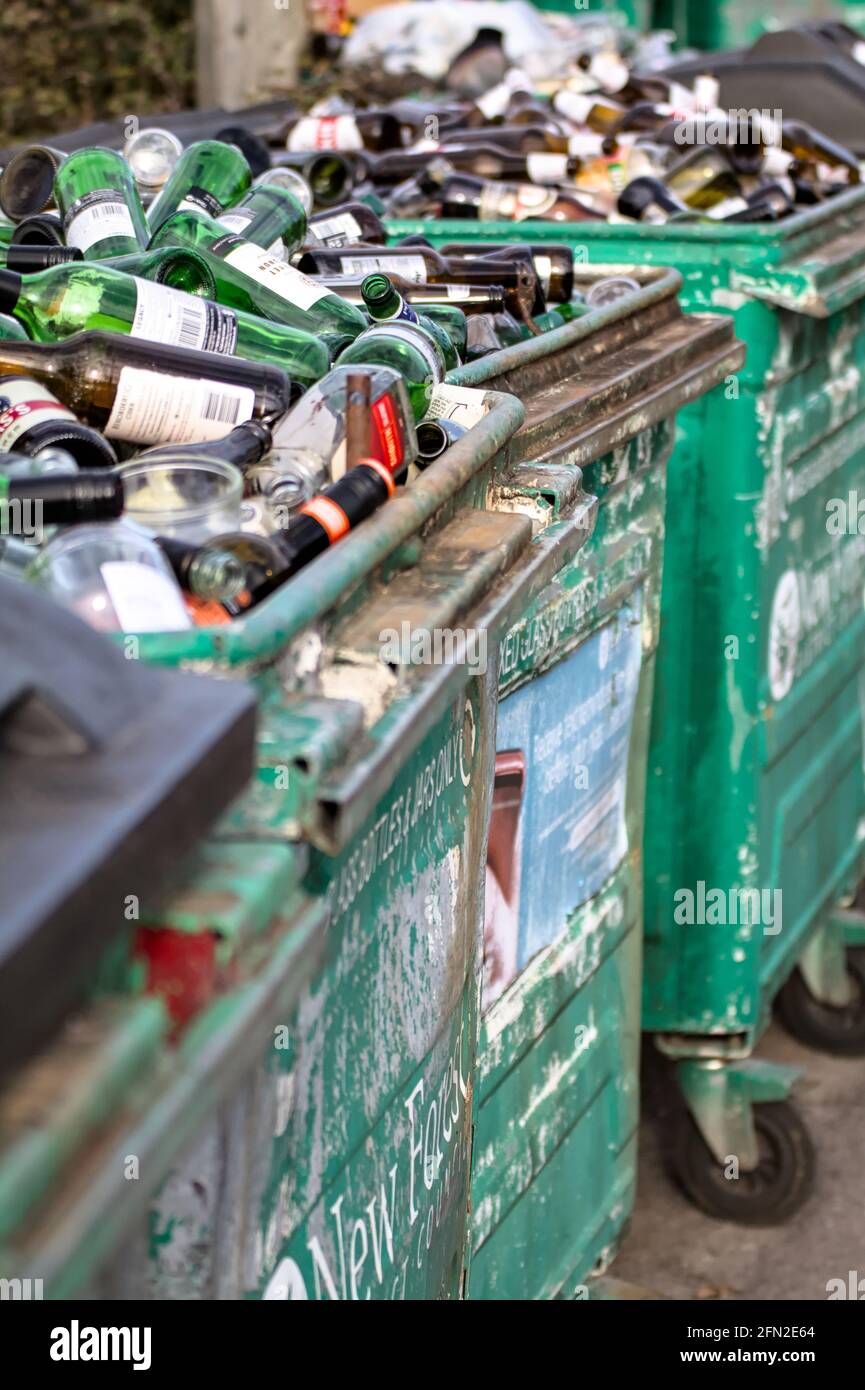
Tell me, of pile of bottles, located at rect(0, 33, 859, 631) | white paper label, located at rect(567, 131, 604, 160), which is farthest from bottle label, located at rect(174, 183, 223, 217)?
white paper label, located at rect(567, 131, 604, 160)

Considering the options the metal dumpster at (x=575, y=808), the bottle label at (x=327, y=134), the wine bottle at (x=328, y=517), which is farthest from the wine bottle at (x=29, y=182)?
the bottle label at (x=327, y=134)

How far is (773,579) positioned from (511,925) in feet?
3.73

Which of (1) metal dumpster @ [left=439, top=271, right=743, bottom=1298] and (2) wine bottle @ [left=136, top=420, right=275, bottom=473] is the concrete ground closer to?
(1) metal dumpster @ [left=439, top=271, right=743, bottom=1298]

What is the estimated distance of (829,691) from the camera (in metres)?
3.47

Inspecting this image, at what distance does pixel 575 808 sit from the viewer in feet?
7.63

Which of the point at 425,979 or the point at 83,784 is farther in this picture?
the point at 425,979

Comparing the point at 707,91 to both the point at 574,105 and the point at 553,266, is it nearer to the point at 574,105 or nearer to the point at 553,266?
the point at 574,105

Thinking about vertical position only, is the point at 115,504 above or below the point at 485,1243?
above

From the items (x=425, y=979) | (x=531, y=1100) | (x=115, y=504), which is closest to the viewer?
(x=115, y=504)

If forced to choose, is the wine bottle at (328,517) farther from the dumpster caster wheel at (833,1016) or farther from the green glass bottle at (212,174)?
the dumpster caster wheel at (833,1016)

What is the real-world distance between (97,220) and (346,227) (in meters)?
0.68

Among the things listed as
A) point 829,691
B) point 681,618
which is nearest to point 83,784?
point 681,618

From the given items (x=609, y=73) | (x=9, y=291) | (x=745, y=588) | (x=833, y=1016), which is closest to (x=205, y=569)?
(x=9, y=291)

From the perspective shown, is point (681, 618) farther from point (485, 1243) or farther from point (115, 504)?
point (115, 504)
